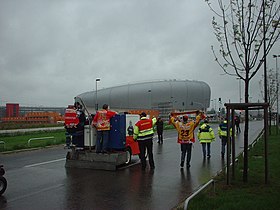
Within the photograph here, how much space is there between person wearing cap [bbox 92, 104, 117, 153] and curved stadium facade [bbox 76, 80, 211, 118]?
101 metres

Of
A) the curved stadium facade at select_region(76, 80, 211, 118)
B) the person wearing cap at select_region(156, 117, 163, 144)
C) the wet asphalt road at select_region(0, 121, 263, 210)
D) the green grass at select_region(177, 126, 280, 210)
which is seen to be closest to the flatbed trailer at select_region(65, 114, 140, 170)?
the wet asphalt road at select_region(0, 121, 263, 210)

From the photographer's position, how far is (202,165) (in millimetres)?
11789

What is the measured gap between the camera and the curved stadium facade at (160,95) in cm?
11588

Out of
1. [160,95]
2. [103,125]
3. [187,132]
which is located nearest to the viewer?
[103,125]

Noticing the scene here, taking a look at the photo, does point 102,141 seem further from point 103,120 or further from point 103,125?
point 103,120

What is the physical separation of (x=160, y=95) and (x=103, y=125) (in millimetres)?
105819

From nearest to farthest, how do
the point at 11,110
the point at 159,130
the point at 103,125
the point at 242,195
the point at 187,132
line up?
1. the point at 242,195
2. the point at 103,125
3. the point at 187,132
4. the point at 159,130
5. the point at 11,110

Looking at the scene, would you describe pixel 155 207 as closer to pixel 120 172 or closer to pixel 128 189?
pixel 128 189

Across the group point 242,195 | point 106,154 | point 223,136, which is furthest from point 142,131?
point 242,195

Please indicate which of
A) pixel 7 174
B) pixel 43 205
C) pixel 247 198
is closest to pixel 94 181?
pixel 43 205

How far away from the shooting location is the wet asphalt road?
21.7 ft

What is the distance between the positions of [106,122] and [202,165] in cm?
392

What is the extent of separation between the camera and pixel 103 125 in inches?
420

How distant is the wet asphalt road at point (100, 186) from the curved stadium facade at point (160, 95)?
101m
